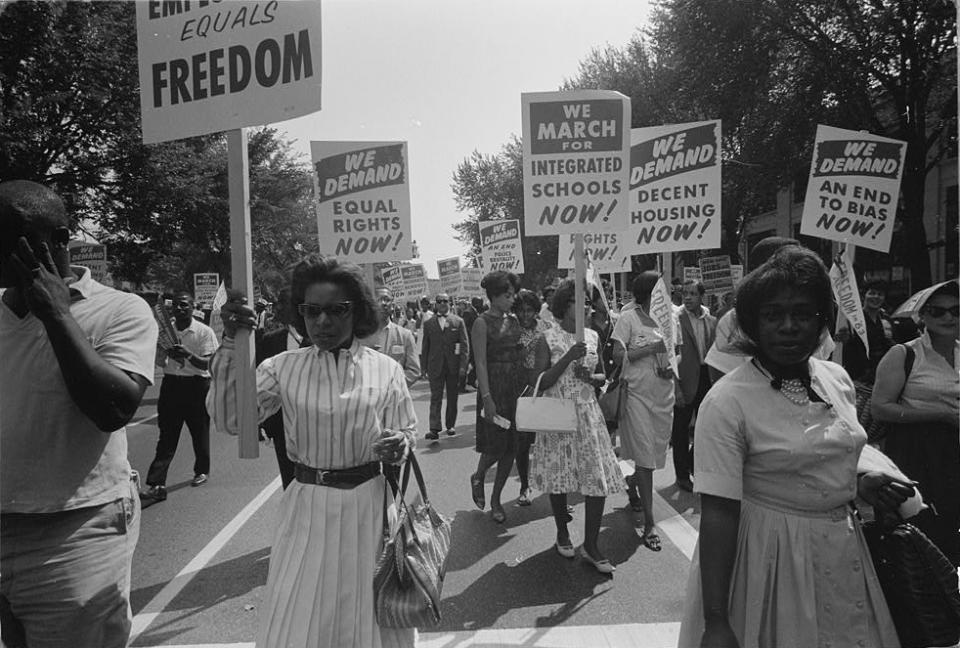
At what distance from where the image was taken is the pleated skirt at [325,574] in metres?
2.46

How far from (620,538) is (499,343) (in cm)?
197

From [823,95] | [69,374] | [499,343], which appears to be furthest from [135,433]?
[823,95]

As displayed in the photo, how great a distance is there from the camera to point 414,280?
1580 cm

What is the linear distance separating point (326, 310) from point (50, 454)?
3.46 feet

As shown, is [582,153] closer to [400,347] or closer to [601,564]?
[400,347]

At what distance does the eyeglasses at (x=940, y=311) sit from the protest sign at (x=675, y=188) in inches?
132

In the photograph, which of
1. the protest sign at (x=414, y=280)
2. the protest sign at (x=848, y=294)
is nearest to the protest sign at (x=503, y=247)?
the protest sign at (x=414, y=280)

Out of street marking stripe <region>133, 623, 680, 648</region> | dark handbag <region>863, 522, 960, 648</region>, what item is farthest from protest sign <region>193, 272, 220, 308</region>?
dark handbag <region>863, 522, 960, 648</region>

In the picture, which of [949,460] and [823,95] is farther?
[823,95]

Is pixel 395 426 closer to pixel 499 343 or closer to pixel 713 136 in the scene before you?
pixel 499 343

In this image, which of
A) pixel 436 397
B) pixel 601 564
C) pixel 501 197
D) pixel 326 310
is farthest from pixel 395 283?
pixel 501 197

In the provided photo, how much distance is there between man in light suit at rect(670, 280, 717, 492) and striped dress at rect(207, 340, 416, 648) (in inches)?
183

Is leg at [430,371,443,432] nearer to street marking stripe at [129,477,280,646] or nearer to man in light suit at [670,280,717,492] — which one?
street marking stripe at [129,477,280,646]

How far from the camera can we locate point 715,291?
10.3 m
